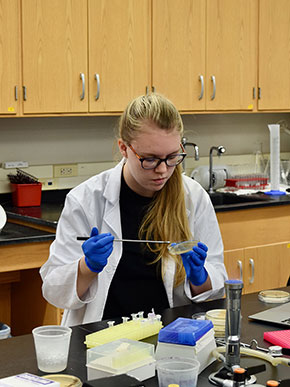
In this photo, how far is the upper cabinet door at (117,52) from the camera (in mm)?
3578

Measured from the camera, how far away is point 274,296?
2.07 metres

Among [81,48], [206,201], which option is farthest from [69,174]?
[206,201]

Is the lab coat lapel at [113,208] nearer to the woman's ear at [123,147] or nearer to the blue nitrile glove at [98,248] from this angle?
the woman's ear at [123,147]

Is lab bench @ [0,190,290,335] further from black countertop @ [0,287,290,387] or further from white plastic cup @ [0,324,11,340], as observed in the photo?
black countertop @ [0,287,290,387]

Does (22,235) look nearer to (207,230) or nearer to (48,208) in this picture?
(48,208)

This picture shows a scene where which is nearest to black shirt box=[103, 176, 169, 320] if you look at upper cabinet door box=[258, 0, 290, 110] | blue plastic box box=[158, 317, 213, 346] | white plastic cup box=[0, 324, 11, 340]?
blue plastic box box=[158, 317, 213, 346]

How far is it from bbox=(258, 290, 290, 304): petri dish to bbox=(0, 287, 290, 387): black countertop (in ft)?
0.08

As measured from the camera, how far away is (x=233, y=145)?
4.73 m

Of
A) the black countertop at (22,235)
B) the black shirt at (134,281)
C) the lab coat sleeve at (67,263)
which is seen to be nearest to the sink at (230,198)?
the black countertop at (22,235)

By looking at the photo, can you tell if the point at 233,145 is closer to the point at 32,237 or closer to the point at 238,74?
the point at 238,74

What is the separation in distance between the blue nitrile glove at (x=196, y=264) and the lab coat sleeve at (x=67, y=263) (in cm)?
29

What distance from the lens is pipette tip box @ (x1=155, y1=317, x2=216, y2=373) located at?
1.50 metres

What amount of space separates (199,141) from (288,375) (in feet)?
10.3

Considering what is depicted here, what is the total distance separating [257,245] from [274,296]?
181 centimetres
